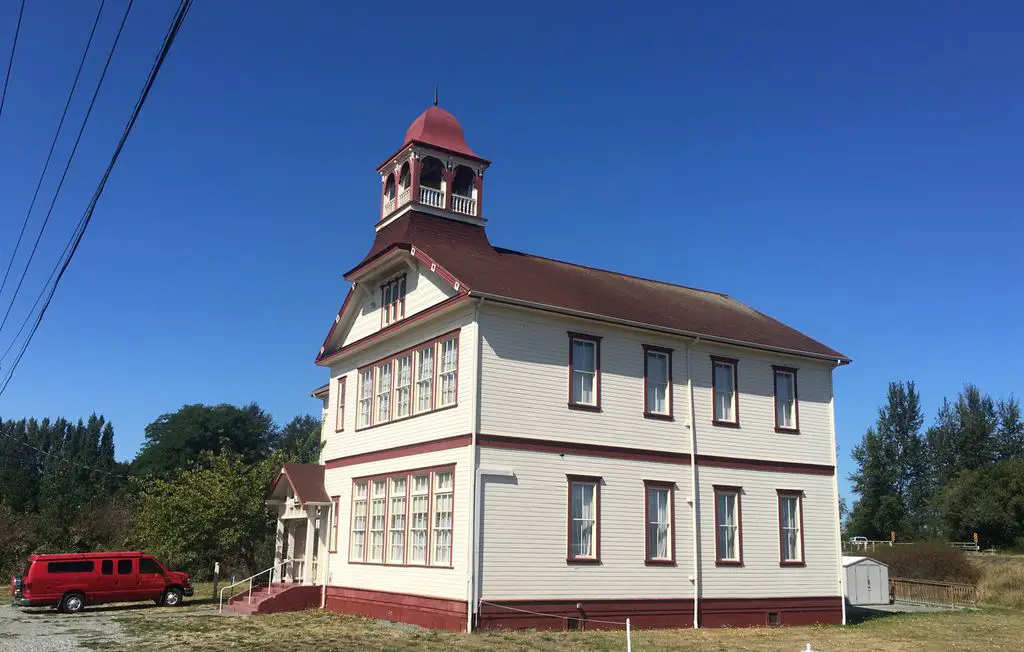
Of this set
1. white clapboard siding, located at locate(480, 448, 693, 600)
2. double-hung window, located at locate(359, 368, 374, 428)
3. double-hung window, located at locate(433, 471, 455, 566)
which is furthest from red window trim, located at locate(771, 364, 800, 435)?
double-hung window, located at locate(359, 368, 374, 428)

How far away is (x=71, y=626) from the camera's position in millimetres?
24188

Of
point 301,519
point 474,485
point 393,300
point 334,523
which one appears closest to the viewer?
point 474,485

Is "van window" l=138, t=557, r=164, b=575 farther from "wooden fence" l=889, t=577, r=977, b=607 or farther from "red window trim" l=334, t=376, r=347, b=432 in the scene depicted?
"wooden fence" l=889, t=577, r=977, b=607

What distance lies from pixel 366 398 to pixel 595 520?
8.73 metres

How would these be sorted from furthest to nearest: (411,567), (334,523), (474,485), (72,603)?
(72,603), (334,523), (411,567), (474,485)

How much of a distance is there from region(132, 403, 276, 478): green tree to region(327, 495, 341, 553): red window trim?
5235 cm

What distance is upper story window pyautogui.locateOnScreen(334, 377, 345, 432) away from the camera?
1179 inches

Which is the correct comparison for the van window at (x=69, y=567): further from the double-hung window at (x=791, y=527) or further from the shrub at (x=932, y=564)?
the shrub at (x=932, y=564)

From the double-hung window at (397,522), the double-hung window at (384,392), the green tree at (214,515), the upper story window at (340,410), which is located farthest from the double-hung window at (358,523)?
the green tree at (214,515)

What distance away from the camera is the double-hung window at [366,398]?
28031 millimetres

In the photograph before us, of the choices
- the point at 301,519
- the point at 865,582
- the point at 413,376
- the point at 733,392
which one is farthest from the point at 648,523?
the point at 865,582

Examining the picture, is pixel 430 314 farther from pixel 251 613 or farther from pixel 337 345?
pixel 251 613

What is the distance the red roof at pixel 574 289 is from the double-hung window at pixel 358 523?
5553 mm

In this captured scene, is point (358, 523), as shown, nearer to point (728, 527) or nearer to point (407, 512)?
point (407, 512)
